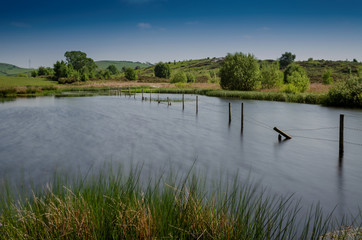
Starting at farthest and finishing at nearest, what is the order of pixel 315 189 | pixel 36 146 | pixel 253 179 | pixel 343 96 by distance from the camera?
pixel 343 96
pixel 36 146
pixel 253 179
pixel 315 189

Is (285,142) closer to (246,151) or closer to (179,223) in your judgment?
(246,151)

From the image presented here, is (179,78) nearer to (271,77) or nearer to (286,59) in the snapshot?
(271,77)

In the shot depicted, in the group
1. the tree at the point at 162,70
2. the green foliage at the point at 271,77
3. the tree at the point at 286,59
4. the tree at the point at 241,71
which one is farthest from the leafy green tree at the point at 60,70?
the tree at the point at 286,59

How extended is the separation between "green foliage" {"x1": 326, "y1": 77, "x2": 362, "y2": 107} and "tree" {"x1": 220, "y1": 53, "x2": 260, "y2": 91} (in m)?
17.6

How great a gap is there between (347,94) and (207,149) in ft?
66.3

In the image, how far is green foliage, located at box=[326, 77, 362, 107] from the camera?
2600cm

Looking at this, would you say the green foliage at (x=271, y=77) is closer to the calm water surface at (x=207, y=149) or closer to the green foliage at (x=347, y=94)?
the green foliage at (x=347, y=94)

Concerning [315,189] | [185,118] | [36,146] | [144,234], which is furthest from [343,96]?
[144,234]

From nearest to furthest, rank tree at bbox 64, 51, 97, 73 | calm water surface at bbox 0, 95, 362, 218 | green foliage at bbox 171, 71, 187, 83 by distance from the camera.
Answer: calm water surface at bbox 0, 95, 362, 218 → green foliage at bbox 171, 71, 187, 83 → tree at bbox 64, 51, 97, 73

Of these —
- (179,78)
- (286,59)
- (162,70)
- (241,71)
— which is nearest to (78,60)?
(162,70)

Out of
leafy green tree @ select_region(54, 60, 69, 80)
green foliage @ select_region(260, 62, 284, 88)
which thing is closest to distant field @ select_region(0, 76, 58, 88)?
leafy green tree @ select_region(54, 60, 69, 80)

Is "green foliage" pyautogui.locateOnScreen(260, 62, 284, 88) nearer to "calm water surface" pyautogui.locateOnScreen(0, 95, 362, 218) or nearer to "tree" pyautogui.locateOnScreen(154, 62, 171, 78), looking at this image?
"calm water surface" pyautogui.locateOnScreen(0, 95, 362, 218)

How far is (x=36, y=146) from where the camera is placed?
47.2ft

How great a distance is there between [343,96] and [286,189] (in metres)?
22.9
